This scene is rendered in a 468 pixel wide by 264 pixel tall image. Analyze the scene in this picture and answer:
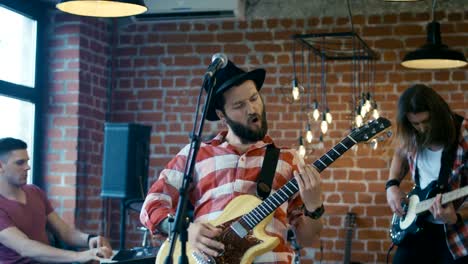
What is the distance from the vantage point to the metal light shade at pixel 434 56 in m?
5.34

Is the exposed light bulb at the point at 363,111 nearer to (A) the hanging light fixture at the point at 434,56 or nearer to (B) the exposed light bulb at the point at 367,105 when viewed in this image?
(B) the exposed light bulb at the point at 367,105

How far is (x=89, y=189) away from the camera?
6.37 metres

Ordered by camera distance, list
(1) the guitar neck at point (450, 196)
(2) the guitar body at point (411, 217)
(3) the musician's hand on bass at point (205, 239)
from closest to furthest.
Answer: (3) the musician's hand on bass at point (205, 239) → (1) the guitar neck at point (450, 196) → (2) the guitar body at point (411, 217)

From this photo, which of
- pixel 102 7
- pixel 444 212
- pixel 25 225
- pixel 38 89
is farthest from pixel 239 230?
pixel 38 89

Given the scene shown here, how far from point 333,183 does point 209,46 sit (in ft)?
4.99

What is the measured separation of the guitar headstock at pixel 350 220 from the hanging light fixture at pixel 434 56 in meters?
1.27

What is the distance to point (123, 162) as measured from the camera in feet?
18.6

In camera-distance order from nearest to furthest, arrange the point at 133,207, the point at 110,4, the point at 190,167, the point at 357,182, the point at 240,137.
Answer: the point at 190,167
the point at 240,137
the point at 110,4
the point at 133,207
the point at 357,182

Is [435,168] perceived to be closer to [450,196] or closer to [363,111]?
[450,196]

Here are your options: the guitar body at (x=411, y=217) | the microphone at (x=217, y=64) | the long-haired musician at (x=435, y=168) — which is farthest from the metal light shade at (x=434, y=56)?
the microphone at (x=217, y=64)

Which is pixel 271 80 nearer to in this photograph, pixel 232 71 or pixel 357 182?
pixel 357 182

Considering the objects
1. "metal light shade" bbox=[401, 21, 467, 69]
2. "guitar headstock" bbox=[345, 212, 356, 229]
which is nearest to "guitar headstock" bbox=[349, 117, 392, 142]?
"metal light shade" bbox=[401, 21, 467, 69]

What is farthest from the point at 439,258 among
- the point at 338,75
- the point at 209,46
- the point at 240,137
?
the point at 209,46

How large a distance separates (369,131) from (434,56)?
7.56 feet
